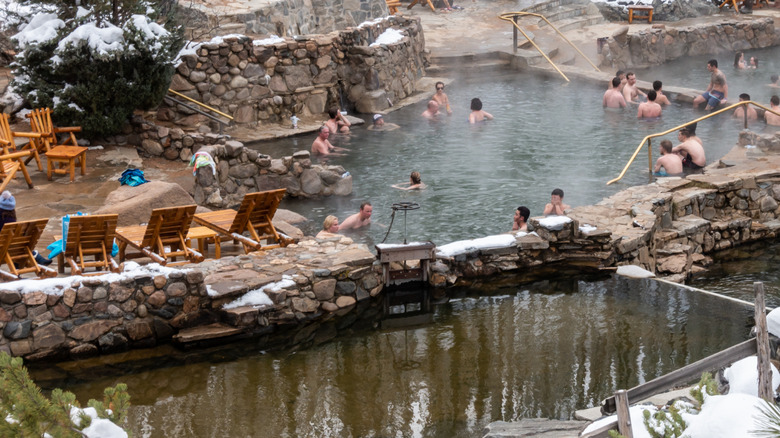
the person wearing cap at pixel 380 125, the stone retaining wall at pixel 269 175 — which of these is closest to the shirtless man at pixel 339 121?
the person wearing cap at pixel 380 125

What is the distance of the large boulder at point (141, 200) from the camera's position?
12.4 meters

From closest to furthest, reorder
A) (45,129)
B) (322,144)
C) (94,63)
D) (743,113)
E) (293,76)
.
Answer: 1. (45,129)
2. (94,63)
3. (322,144)
4. (743,113)
5. (293,76)

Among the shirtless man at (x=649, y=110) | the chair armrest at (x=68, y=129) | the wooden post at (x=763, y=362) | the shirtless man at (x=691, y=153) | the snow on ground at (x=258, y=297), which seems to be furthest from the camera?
the shirtless man at (x=649, y=110)

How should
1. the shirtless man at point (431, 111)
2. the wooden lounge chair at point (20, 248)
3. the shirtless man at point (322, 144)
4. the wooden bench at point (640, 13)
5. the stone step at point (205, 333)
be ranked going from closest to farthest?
1. the stone step at point (205, 333)
2. the wooden lounge chair at point (20, 248)
3. the shirtless man at point (322, 144)
4. the shirtless man at point (431, 111)
5. the wooden bench at point (640, 13)

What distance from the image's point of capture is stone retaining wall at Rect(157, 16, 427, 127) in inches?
720

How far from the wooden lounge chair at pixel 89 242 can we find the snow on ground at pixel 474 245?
3.91 meters

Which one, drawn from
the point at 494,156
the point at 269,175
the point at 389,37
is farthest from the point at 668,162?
the point at 389,37

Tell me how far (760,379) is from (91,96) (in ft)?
40.7

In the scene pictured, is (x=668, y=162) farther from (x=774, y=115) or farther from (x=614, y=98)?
(x=614, y=98)

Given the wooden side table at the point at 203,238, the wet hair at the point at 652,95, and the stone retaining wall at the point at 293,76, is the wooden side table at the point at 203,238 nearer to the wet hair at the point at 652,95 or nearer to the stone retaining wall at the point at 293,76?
the stone retaining wall at the point at 293,76

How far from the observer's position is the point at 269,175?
Answer: 15516 mm

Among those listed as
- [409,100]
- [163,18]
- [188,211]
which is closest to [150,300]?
[188,211]

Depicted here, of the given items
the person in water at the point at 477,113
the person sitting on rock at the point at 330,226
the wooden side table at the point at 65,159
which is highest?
the wooden side table at the point at 65,159

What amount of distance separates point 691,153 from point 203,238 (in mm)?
8763
